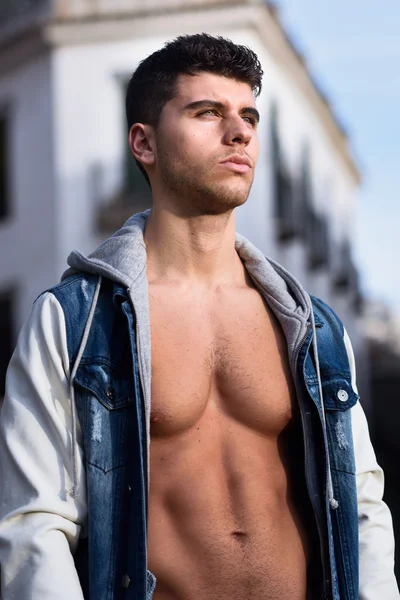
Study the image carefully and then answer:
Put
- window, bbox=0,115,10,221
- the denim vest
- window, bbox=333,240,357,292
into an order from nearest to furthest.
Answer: the denim vest, window, bbox=0,115,10,221, window, bbox=333,240,357,292

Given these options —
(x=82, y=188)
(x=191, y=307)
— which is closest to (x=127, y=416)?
(x=191, y=307)

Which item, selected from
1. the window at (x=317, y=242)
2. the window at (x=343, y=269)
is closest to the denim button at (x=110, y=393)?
the window at (x=317, y=242)

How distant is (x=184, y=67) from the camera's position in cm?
410

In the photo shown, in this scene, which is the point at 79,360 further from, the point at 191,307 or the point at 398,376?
the point at 398,376

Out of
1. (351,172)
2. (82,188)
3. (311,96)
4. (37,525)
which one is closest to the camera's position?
(37,525)

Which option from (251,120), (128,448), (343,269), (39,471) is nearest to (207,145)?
(251,120)

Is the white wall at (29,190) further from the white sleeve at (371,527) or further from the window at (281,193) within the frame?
the white sleeve at (371,527)

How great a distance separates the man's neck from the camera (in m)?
4.10

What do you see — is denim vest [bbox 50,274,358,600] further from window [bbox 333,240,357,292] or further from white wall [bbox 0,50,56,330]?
window [bbox 333,240,357,292]

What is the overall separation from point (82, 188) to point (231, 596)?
15.8 meters

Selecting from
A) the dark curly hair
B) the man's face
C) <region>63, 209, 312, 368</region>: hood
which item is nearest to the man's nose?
the man's face

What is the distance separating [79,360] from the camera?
373 centimetres

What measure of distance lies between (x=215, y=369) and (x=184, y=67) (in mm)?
1001

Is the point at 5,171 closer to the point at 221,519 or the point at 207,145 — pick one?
the point at 207,145
